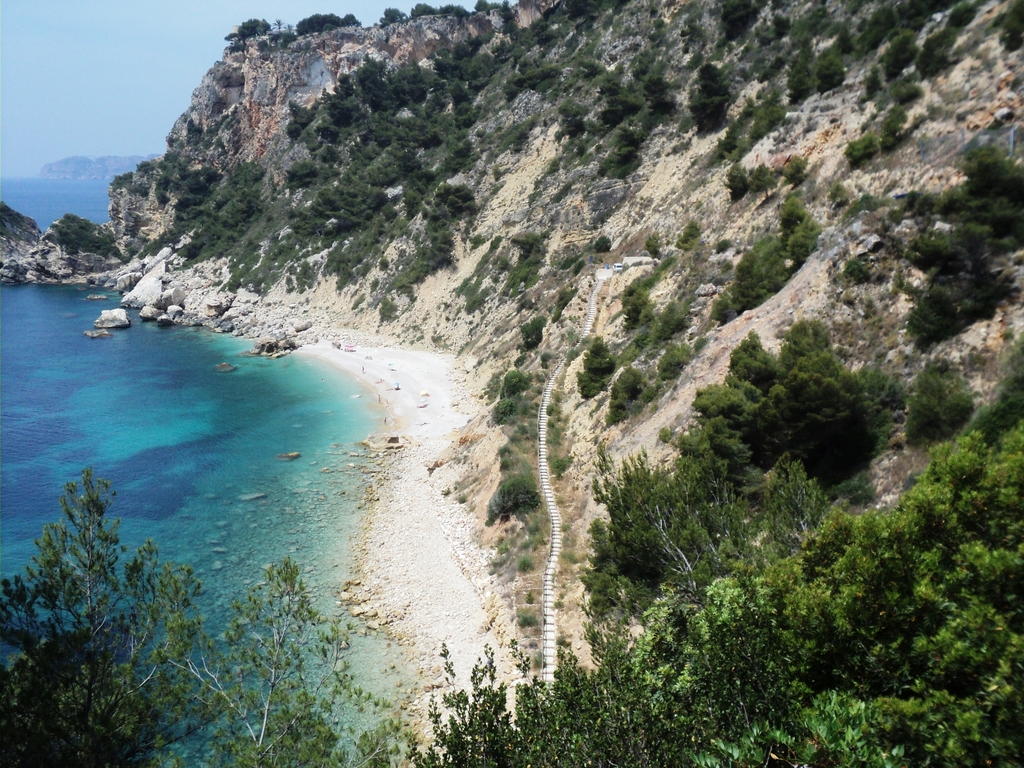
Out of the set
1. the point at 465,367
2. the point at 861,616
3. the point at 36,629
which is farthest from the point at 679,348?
the point at 465,367

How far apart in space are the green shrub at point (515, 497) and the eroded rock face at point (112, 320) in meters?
64.3

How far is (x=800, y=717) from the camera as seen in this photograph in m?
6.88

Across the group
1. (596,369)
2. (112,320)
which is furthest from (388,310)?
(596,369)

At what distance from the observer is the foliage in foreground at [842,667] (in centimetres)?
566

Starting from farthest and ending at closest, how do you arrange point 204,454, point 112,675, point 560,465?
Result: point 204,454 < point 560,465 < point 112,675

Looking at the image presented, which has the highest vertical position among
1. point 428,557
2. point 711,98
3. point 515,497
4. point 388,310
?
point 711,98

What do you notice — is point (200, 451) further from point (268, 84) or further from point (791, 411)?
point (268, 84)

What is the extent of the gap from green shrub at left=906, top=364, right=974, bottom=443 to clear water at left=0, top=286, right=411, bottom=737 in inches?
630

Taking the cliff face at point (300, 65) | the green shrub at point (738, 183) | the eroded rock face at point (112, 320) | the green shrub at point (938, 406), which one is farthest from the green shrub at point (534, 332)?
the cliff face at point (300, 65)

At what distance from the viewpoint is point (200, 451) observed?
1420 inches

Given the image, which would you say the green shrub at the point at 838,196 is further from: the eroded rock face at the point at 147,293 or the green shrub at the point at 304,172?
the eroded rock face at the point at 147,293

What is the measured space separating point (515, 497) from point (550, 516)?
2.26m

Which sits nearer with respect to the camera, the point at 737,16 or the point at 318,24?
the point at 737,16

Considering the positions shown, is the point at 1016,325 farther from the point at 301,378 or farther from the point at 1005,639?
the point at 301,378
